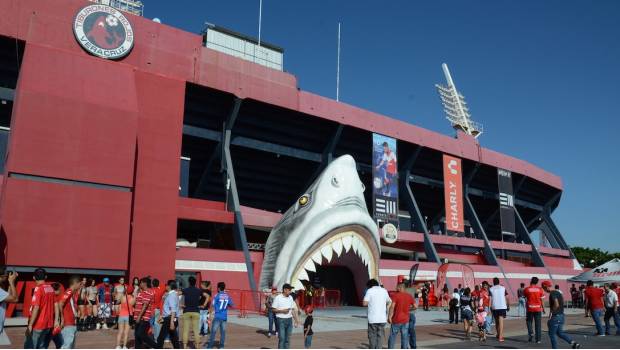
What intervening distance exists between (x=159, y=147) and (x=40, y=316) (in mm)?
12506

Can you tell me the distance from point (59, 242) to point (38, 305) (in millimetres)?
9744

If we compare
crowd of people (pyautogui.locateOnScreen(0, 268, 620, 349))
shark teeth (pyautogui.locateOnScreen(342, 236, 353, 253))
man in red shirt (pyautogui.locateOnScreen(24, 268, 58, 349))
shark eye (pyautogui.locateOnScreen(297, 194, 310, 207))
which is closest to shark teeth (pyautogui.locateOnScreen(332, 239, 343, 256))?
shark teeth (pyautogui.locateOnScreen(342, 236, 353, 253))

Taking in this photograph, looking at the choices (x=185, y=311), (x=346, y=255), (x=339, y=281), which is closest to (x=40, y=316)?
(x=185, y=311)

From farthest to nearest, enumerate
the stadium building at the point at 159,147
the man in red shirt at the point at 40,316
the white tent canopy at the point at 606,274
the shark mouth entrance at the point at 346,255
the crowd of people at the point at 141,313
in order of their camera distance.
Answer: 1. the white tent canopy at the point at 606,274
2. the stadium building at the point at 159,147
3. the shark mouth entrance at the point at 346,255
4. the crowd of people at the point at 141,313
5. the man in red shirt at the point at 40,316

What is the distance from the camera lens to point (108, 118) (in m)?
16.8

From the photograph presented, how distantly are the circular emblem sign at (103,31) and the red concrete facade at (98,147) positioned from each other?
0.98 ft

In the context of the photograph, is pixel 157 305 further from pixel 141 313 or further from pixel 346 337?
pixel 346 337

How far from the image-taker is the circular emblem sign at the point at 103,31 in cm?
1831

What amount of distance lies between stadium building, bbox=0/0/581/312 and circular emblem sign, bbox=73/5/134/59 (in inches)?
1.7

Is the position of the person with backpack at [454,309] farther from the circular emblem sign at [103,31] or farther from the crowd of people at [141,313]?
the circular emblem sign at [103,31]

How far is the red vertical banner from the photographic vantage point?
30.2 meters

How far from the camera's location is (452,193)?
1201 inches

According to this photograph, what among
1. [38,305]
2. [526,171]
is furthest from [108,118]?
[526,171]

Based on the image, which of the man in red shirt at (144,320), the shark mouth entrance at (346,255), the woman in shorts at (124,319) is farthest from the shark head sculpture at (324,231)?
the man in red shirt at (144,320)
